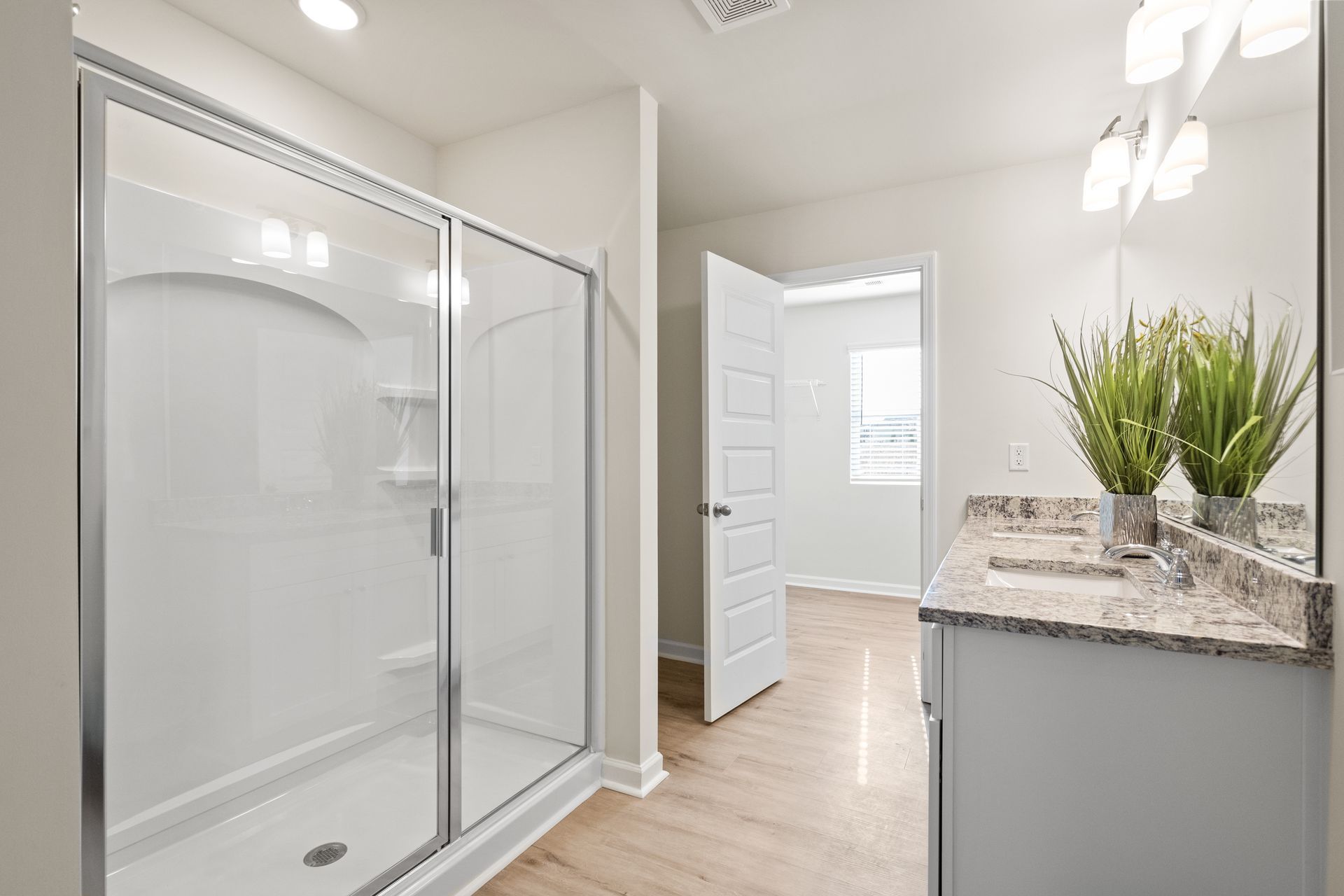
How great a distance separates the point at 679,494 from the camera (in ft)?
12.2

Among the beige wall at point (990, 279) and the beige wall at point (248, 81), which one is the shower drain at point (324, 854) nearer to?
the beige wall at point (248, 81)

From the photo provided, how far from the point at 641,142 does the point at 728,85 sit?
375mm

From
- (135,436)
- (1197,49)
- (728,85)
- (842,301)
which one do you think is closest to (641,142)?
(728,85)

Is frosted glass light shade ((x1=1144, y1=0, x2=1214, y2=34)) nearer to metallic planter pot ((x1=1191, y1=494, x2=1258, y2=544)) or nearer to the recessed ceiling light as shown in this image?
metallic planter pot ((x1=1191, y1=494, x2=1258, y2=544))

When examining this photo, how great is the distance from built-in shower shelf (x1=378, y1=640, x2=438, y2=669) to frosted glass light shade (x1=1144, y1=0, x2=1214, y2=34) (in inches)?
89.4

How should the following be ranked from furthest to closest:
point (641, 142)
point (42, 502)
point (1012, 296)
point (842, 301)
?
point (842, 301)
point (1012, 296)
point (641, 142)
point (42, 502)

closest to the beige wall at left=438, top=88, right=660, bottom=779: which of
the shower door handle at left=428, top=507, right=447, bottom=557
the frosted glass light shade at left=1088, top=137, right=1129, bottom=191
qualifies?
the shower door handle at left=428, top=507, right=447, bottom=557

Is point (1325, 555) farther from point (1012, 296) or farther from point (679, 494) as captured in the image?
point (679, 494)

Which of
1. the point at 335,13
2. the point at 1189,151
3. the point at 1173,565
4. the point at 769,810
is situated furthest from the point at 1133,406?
the point at 335,13

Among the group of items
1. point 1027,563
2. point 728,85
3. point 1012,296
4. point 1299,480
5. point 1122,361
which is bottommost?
point 1027,563

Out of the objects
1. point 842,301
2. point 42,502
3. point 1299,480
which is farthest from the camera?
point 842,301

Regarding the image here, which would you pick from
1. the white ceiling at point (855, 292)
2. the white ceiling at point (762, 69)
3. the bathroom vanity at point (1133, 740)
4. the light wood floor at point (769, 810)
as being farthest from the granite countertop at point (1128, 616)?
the white ceiling at point (855, 292)

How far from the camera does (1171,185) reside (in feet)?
6.08

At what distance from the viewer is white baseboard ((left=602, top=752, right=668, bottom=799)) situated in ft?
7.44
